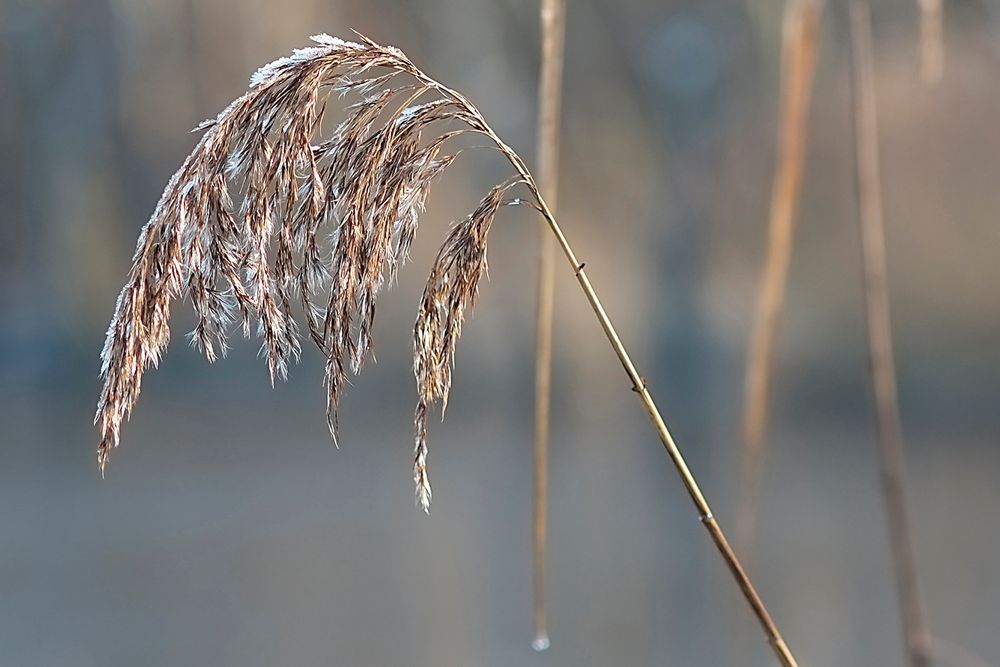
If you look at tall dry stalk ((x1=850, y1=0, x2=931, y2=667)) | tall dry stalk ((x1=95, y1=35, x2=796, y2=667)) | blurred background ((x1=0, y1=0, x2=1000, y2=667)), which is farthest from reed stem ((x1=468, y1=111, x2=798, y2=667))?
blurred background ((x1=0, y1=0, x2=1000, y2=667))

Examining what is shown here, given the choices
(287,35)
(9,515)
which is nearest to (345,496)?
(9,515)

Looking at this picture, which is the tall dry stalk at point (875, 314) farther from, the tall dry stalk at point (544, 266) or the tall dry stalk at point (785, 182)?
the tall dry stalk at point (544, 266)

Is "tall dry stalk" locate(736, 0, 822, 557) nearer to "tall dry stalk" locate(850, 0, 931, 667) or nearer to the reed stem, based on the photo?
"tall dry stalk" locate(850, 0, 931, 667)

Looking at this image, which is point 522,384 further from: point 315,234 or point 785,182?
point 315,234

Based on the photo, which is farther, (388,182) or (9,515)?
(9,515)

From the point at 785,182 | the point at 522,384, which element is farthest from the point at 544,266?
the point at 522,384

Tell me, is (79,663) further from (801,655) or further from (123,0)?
(123,0)
